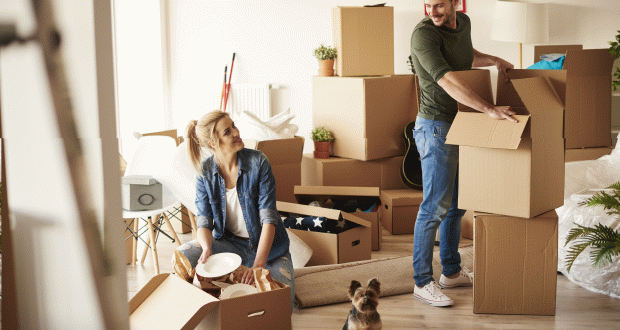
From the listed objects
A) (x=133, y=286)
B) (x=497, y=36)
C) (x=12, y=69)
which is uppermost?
(x=497, y=36)

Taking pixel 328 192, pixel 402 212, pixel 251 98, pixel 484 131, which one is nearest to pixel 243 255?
pixel 484 131

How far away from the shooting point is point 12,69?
393 millimetres

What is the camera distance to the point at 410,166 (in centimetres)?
383

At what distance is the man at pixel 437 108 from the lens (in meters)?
2.16

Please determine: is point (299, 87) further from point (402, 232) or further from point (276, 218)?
point (276, 218)

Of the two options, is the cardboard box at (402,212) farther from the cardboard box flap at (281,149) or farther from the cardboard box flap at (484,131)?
the cardboard box flap at (484,131)

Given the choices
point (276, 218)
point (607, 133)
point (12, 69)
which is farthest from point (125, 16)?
point (12, 69)

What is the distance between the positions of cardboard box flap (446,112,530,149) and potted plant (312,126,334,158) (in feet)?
5.87

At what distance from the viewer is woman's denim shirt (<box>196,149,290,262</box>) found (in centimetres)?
221

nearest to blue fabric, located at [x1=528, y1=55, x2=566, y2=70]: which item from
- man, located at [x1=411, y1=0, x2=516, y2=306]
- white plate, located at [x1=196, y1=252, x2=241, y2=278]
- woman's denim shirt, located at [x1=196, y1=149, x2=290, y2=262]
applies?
man, located at [x1=411, y1=0, x2=516, y2=306]

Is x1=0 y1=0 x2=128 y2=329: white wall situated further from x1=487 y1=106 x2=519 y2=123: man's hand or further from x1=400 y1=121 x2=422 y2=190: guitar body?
x1=400 y1=121 x2=422 y2=190: guitar body

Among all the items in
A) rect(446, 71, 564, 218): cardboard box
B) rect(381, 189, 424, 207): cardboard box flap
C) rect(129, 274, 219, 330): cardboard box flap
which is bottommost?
rect(381, 189, 424, 207): cardboard box flap

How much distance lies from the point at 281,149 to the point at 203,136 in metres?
1.24

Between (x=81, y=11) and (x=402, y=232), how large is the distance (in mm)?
3365
